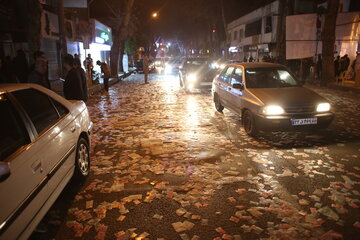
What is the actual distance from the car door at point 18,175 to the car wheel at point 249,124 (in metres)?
4.98

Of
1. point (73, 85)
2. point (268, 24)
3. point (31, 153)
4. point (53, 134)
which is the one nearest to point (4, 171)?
point (31, 153)

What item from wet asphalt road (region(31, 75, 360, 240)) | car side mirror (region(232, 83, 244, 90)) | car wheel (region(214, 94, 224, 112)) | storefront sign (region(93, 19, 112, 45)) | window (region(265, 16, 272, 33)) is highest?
window (region(265, 16, 272, 33))

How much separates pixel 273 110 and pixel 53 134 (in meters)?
4.62

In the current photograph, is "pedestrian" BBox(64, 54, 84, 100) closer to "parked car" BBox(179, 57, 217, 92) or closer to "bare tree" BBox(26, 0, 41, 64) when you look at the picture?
"bare tree" BBox(26, 0, 41, 64)

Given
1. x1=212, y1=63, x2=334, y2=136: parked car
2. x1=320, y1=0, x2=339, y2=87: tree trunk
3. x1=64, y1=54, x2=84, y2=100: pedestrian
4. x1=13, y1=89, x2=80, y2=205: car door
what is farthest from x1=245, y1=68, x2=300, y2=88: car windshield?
x1=320, y1=0, x2=339, y2=87: tree trunk

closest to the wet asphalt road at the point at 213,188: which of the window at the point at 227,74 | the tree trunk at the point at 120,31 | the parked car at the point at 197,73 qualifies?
the window at the point at 227,74

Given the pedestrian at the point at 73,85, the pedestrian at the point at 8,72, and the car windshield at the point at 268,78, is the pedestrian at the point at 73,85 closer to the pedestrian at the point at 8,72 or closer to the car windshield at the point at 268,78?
the pedestrian at the point at 8,72

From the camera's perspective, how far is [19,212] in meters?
2.55

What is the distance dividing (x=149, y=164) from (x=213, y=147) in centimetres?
161

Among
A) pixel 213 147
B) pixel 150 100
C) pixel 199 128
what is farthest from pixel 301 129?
pixel 150 100

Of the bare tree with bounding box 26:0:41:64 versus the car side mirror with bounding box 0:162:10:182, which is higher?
the bare tree with bounding box 26:0:41:64

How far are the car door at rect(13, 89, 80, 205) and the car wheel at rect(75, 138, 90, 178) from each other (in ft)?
0.63

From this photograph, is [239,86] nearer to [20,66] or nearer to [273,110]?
[273,110]

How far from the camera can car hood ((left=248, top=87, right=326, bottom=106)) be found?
6.54 meters
